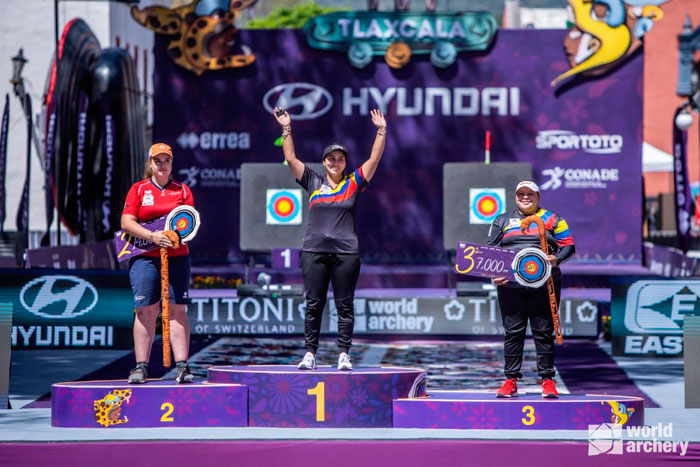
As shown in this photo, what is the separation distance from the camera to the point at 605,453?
7.59m

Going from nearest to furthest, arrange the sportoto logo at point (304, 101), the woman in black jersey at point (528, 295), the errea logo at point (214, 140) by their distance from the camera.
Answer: the woman in black jersey at point (528, 295) < the sportoto logo at point (304, 101) < the errea logo at point (214, 140)

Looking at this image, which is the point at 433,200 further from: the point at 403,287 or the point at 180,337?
the point at 180,337

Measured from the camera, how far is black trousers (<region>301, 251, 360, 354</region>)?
8.83 metres

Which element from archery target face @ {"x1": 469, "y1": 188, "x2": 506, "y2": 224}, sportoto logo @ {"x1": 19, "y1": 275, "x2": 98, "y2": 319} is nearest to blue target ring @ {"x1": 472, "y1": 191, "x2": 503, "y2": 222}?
archery target face @ {"x1": 469, "y1": 188, "x2": 506, "y2": 224}

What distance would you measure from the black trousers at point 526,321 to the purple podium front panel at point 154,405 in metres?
2.01

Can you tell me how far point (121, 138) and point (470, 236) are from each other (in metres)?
6.73

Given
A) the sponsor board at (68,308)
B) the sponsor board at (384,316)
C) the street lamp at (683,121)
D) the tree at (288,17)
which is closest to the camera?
the sponsor board at (68,308)

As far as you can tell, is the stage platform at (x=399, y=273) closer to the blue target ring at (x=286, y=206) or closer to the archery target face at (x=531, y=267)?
the blue target ring at (x=286, y=206)

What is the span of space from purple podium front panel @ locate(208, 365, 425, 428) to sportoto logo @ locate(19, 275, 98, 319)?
5.90 metres

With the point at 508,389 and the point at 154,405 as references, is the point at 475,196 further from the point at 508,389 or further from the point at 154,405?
the point at 154,405

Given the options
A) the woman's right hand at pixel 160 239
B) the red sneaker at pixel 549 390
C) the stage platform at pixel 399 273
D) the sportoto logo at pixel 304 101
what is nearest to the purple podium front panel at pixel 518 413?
the red sneaker at pixel 549 390

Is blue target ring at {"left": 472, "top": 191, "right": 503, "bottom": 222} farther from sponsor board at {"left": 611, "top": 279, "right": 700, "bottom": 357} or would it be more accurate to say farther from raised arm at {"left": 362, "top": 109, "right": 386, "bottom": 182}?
raised arm at {"left": 362, "top": 109, "right": 386, "bottom": 182}

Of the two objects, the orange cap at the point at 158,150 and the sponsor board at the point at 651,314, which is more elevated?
the orange cap at the point at 158,150

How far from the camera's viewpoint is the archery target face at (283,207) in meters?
17.2
